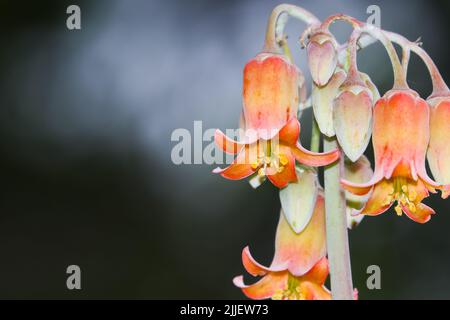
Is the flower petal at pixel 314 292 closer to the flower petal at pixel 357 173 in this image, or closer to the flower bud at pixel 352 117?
the flower petal at pixel 357 173

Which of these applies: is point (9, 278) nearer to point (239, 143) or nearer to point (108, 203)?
point (108, 203)

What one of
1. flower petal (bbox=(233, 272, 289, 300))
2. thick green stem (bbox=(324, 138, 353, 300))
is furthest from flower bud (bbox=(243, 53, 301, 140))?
flower petal (bbox=(233, 272, 289, 300))

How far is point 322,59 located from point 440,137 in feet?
1.30

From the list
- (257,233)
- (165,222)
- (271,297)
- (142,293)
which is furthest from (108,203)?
(271,297)

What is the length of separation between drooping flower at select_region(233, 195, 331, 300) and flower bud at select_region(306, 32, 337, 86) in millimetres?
385

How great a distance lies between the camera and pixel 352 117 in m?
1.61

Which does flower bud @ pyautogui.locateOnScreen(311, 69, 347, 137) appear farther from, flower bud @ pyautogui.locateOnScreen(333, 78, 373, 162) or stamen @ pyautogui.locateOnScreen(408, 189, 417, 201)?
stamen @ pyautogui.locateOnScreen(408, 189, 417, 201)

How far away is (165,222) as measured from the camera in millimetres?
9445

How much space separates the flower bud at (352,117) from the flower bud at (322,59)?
2.5 inches

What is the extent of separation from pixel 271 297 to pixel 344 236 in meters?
0.44

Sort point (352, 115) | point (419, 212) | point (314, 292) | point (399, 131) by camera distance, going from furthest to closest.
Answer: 1. point (314, 292)
2. point (419, 212)
3. point (399, 131)
4. point (352, 115)

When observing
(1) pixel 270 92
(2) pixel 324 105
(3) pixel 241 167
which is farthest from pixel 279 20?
(3) pixel 241 167

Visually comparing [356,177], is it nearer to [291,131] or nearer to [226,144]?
[291,131]

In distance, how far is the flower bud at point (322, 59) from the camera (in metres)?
1.63
